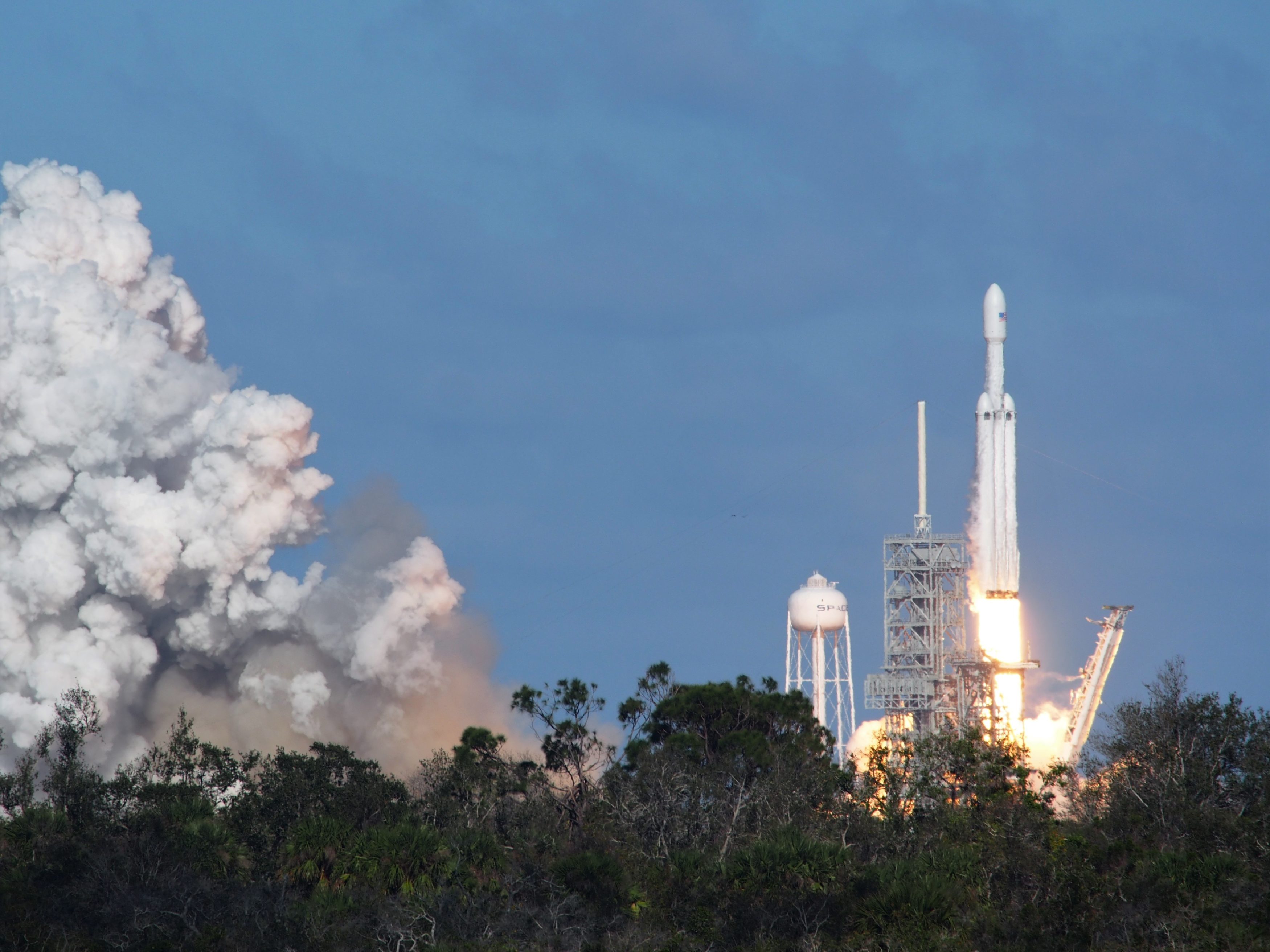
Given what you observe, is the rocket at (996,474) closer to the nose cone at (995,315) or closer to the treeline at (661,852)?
the nose cone at (995,315)

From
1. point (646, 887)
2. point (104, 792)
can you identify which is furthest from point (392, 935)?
point (104, 792)

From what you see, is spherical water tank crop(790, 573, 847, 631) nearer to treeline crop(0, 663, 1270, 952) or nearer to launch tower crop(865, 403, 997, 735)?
launch tower crop(865, 403, 997, 735)

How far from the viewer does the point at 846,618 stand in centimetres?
9231

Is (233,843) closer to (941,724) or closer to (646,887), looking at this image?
(646,887)

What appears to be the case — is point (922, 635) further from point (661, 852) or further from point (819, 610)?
point (661, 852)

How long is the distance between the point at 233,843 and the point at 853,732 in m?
51.0

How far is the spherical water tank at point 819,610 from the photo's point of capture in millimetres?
91938

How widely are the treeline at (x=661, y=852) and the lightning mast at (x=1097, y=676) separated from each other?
24120 millimetres

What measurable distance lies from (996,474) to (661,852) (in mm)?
41011

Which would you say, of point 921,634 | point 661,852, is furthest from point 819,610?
point 661,852

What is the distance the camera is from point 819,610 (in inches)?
3620

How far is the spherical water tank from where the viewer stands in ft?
302

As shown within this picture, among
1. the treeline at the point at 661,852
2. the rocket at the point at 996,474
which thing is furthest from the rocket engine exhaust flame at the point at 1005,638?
the treeline at the point at 661,852

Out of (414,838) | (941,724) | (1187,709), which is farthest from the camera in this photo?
(941,724)
